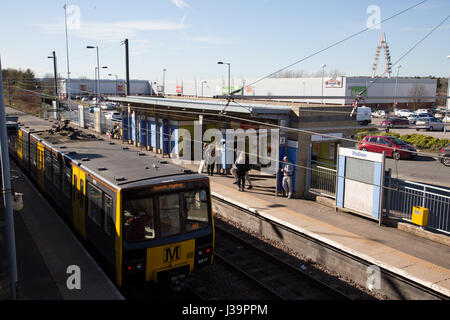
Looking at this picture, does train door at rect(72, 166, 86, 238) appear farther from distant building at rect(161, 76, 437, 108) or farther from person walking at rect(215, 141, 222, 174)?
distant building at rect(161, 76, 437, 108)

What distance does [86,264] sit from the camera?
9234 millimetres

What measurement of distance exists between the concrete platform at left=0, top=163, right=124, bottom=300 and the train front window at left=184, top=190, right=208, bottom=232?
1.96 m

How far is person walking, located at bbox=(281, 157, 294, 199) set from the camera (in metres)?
15.0

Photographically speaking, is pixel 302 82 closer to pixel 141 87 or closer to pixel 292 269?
pixel 141 87

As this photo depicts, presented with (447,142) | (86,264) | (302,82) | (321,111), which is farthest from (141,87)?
(86,264)

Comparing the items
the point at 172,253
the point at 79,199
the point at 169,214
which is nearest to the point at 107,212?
the point at 169,214

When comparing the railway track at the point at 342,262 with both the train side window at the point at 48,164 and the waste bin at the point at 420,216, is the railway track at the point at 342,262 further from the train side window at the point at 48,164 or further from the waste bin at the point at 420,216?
the train side window at the point at 48,164

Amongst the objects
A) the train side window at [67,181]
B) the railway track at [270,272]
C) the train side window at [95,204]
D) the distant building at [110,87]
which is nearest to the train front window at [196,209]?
the train side window at [95,204]

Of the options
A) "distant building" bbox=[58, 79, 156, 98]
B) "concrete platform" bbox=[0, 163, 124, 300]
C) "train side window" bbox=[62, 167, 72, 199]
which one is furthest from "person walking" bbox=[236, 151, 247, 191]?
"distant building" bbox=[58, 79, 156, 98]

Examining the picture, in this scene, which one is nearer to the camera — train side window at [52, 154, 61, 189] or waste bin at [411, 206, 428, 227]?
waste bin at [411, 206, 428, 227]

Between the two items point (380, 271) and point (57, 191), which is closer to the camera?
point (380, 271)

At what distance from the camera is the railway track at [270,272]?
8.91 m
